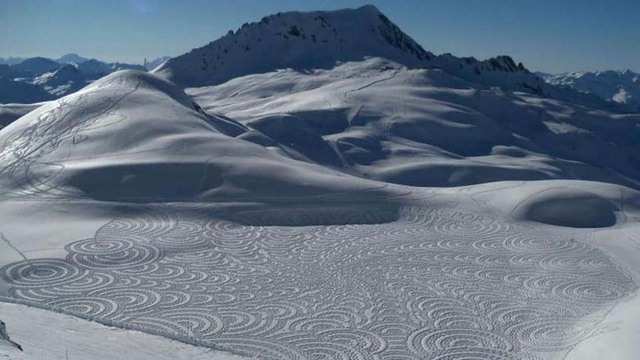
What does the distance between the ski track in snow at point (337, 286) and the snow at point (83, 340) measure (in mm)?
406

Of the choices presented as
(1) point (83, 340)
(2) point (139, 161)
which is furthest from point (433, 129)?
(1) point (83, 340)

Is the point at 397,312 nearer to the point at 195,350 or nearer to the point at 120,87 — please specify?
the point at 195,350

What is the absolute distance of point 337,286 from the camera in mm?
12383

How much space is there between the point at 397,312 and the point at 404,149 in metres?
30.2

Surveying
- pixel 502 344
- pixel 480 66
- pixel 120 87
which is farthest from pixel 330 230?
pixel 480 66

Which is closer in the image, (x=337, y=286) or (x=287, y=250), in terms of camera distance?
(x=337, y=286)

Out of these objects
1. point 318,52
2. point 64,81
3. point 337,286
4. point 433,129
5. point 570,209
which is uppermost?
point 318,52

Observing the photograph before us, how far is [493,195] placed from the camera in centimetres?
1950

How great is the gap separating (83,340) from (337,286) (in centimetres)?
510

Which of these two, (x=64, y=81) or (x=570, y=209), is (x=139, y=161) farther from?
(x=64, y=81)

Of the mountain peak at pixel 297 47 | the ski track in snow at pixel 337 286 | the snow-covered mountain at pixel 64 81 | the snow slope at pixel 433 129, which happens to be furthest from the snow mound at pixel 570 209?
the snow-covered mountain at pixel 64 81

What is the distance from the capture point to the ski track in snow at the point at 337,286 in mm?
10031

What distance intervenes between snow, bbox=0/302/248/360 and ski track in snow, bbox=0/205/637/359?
1.33 feet

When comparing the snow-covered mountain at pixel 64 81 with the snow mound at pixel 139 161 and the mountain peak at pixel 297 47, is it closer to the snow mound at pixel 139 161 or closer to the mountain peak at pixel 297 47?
the mountain peak at pixel 297 47
